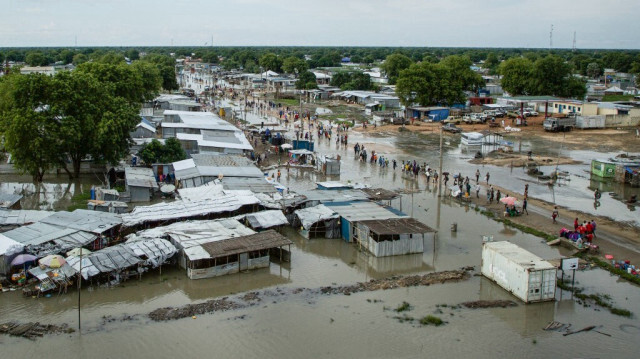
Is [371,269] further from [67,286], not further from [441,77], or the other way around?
[441,77]

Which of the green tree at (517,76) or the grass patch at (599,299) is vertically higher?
the green tree at (517,76)

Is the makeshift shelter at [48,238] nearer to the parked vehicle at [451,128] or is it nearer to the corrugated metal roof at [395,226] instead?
the corrugated metal roof at [395,226]

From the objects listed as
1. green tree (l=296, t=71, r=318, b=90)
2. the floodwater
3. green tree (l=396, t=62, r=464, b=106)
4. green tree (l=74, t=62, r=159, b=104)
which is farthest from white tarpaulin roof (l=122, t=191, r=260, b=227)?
green tree (l=296, t=71, r=318, b=90)

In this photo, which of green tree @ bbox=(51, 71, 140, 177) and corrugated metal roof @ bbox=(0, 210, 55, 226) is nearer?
corrugated metal roof @ bbox=(0, 210, 55, 226)

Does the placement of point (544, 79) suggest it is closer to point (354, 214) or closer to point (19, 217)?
point (354, 214)

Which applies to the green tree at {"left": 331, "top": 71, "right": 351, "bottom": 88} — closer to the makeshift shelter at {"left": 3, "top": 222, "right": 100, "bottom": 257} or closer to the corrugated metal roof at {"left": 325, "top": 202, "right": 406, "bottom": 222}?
the corrugated metal roof at {"left": 325, "top": 202, "right": 406, "bottom": 222}

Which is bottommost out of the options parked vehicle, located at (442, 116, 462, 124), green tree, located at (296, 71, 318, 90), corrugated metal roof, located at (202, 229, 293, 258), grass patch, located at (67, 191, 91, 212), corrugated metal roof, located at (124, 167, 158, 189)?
grass patch, located at (67, 191, 91, 212)

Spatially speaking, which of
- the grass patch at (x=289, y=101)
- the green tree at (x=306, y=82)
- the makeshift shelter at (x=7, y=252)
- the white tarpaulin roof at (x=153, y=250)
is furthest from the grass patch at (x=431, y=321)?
the green tree at (x=306, y=82)
